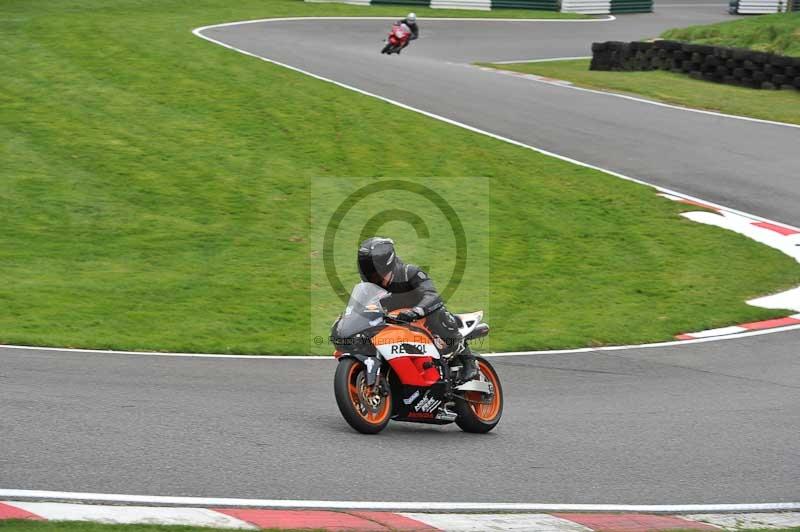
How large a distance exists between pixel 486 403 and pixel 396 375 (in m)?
0.98

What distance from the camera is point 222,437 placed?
8.32m

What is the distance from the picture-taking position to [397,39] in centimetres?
3338

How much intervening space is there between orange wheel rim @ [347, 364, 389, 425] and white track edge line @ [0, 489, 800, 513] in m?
1.57

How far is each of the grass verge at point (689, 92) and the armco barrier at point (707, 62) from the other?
297 mm

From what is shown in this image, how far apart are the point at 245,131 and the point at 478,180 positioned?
454 cm

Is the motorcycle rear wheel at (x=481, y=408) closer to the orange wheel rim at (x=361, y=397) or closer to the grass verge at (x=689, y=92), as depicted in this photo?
the orange wheel rim at (x=361, y=397)

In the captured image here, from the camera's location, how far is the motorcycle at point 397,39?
33.2m

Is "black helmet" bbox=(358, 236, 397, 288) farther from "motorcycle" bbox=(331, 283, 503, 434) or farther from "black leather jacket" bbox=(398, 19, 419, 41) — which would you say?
"black leather jacket" bbox=(398, 19, 419, 41)

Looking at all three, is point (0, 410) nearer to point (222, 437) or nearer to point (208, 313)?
point (222, 437)

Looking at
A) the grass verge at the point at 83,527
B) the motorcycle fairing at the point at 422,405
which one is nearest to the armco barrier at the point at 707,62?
the motorcycle fairing at the point at 422,405

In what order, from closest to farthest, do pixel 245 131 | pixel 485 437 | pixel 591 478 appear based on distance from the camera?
pixel 591 478 → pixel 485 437 → pixel 245 131

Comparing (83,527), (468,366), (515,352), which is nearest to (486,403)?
(468,366)

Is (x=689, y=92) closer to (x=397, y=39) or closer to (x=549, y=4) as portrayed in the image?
(x=397, y=39)

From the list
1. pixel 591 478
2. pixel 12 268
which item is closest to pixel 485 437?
pixel 591 478
